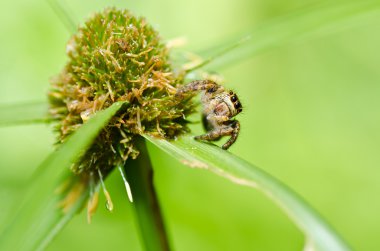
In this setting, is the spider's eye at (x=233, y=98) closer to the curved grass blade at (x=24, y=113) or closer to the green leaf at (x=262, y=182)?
the green leaf at (x=262, y=182)

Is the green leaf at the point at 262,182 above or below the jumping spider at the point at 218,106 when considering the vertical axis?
below

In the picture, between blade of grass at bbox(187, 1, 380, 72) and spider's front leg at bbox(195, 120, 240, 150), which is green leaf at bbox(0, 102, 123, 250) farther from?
blade of grass at bbox(187, 1, 380, 72)

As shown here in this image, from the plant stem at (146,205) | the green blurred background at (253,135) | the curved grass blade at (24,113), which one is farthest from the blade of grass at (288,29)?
the green blurred background at (253,135)

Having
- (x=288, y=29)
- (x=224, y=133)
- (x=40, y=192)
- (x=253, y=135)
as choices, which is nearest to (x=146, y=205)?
(x=224, y=133)

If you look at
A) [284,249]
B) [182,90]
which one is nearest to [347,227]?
[284,249]

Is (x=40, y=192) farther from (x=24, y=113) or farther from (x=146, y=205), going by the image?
(x=24, y=113)

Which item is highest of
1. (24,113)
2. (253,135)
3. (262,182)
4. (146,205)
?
(24,113)

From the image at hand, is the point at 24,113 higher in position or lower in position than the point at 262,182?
higher
